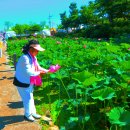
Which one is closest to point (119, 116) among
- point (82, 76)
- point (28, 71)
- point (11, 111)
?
point (82, 76)

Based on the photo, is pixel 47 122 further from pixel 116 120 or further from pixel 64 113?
pixel 116 120

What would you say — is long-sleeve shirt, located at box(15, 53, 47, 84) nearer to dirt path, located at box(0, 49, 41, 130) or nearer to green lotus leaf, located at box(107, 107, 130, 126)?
dirt path, located at box(0, 49, 41, 130)

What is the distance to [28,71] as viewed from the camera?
6.25m

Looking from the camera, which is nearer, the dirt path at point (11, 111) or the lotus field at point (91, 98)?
the lotus field at point (91, 98)

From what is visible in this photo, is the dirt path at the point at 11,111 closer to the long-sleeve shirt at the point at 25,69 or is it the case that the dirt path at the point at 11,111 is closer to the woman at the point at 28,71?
the woman at the point at 28,71

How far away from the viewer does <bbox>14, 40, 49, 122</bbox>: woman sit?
6273 mm

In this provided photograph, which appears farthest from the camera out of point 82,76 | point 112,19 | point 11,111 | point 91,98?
point 112,19

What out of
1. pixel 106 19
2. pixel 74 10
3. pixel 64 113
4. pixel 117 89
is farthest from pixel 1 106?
pixel 74 10

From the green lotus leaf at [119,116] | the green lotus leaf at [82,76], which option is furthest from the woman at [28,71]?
the green lotus leaf at [119,116]

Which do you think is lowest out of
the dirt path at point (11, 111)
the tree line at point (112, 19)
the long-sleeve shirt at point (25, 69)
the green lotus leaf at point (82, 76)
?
the dirt path at point (11, 111)

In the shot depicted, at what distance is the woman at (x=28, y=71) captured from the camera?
6273 millimetres

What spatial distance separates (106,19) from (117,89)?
36.5m

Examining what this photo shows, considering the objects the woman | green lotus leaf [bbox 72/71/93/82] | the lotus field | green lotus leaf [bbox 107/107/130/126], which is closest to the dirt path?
the woman

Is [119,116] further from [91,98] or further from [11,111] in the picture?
[11,111]
